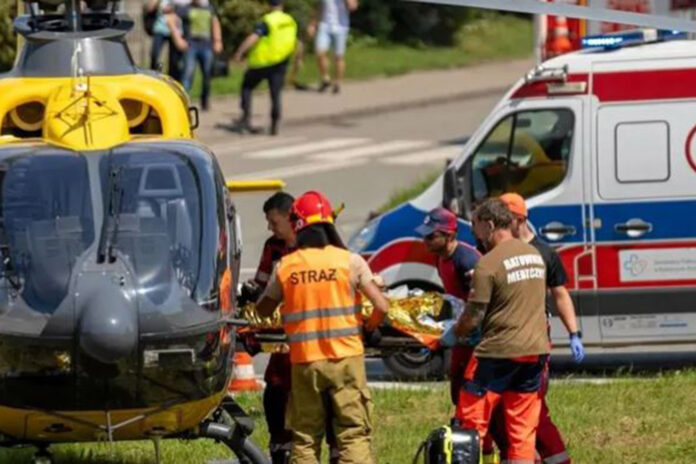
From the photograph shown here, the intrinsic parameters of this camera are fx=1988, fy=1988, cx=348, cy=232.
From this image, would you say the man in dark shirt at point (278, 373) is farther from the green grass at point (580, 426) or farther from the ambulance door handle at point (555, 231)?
the ambulance door handle at point (555, 231)

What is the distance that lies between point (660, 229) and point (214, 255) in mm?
5416

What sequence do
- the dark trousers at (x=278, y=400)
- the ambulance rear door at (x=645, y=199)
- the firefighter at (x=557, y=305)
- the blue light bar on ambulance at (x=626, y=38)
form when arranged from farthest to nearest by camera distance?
the blue light bar on ambulance at (x=626, y=38) < the ambulance rear door at (x=645, y=199) < the dark trousers at (x=278, y=400) < the firefighter at (x=557, y=305)

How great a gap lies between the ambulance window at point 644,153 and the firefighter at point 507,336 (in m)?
4.29

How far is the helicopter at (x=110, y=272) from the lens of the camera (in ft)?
32.8

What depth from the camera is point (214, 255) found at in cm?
1077

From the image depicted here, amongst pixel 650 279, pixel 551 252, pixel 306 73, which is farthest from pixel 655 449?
pixel 306 73

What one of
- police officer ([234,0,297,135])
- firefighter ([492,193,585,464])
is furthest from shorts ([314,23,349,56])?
firefighter ([492,193,585,464])

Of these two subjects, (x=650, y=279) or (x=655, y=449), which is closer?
(x=655, y=449)

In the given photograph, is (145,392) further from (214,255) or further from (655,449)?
(655,449)

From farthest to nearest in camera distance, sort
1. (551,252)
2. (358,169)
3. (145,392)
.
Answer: (358,169), (551,252), (145,392)

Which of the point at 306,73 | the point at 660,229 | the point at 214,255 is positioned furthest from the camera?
the point at 306,73

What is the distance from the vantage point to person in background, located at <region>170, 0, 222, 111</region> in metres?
30.0

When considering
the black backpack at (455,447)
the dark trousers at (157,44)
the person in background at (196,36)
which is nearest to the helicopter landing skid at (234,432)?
the black backpack at (455,447)

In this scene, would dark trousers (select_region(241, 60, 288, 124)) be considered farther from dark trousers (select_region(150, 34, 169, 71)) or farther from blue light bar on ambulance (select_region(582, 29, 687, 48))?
blue light bar on ambulance (select_region(582, 29, 687, 48))
